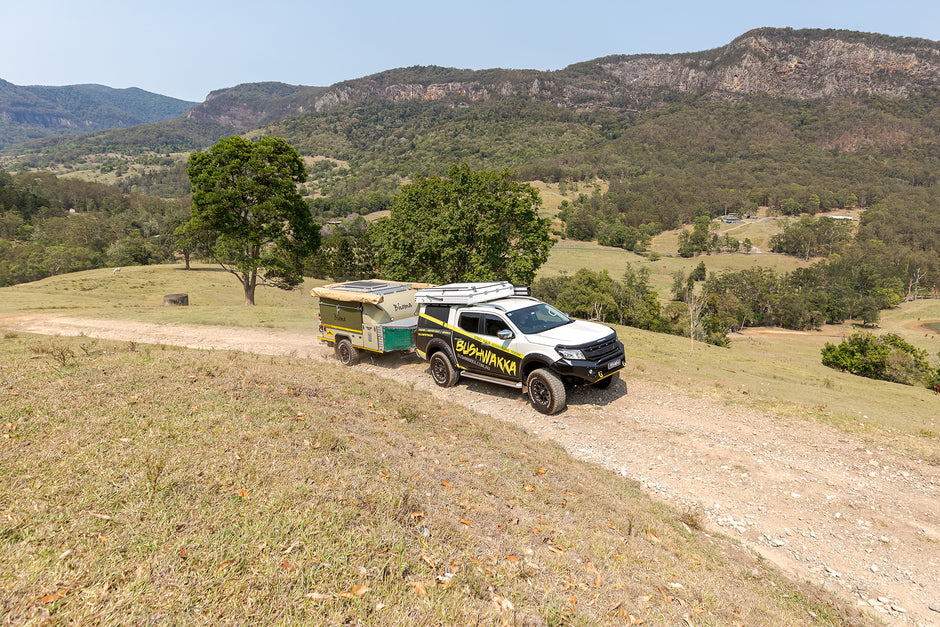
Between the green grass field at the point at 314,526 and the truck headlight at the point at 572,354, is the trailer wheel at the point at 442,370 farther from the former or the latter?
the green grass field at the point at 314,526

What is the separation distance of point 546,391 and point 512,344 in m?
1.34

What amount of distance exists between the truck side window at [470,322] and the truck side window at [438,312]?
1.62ft

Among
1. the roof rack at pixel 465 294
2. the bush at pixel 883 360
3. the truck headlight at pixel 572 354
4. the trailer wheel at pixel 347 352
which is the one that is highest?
the roof rack at pixel 465 294

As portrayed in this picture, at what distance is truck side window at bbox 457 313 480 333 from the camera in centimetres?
1104

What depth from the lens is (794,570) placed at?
539 cm

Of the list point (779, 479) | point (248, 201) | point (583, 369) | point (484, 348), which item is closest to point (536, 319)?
point (484, 348)

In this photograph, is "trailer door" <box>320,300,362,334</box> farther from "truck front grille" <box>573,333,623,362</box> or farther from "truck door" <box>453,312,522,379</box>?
"truck front grille" <box>573,333,623,362</box>

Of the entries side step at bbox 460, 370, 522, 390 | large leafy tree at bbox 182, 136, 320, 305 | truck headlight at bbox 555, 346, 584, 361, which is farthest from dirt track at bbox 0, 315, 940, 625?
large leafy tree at bbox 182, 136, 320, 305

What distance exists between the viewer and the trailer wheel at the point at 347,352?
13.9 m

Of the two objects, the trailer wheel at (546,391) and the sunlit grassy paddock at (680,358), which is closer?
the trailer wheel at (546,391)

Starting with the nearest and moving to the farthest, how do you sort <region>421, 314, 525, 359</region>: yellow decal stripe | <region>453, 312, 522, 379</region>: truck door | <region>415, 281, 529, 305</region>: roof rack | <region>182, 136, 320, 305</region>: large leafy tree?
<region>421, 314, 525, 359</region>: yellow decal stripe, <region>453, 312, 522, 379</region>: truck door, <region>415, 281, 529, 305</region>: roof rack, <region>182, 136, 320, 305</region>: large leafy tree

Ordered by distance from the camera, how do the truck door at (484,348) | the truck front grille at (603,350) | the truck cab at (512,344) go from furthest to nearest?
1. the truck door at (484,348)
2. the truck cab at (512,344)
3. the truck front grille at (603,350)

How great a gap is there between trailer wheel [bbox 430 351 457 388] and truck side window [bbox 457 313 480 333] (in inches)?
42.8

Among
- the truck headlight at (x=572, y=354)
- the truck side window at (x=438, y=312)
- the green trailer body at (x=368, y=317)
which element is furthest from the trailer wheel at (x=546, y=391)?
the green trailer body at (x=368, y=317)
